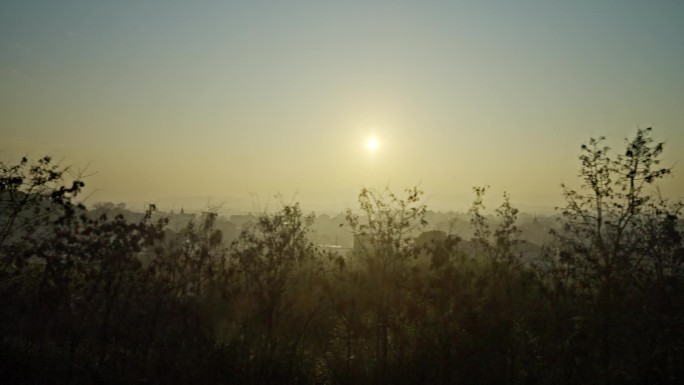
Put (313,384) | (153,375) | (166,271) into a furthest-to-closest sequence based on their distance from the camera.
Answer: (166,271), (313,384), (153,375)

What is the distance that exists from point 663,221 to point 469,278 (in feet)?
14.1

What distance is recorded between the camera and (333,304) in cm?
739

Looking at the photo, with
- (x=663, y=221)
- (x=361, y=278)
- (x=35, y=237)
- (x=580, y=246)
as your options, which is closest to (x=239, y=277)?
(x=361, y=278)

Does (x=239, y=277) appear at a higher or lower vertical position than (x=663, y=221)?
lower

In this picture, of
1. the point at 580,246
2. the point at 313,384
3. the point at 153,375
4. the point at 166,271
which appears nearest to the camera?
the point at 153,375

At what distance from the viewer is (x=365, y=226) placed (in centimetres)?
816

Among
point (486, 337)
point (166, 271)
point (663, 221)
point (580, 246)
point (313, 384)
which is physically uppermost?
point (663, 221)

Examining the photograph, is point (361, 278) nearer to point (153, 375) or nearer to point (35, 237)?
point (153, 375)

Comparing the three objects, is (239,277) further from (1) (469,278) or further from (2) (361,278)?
(1) (469,278)

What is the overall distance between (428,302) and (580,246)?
314 centimetres

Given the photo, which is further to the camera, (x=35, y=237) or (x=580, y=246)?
(x=580, y=246)

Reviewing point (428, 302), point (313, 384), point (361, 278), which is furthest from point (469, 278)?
point (313, 384)

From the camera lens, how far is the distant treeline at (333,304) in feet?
20.8

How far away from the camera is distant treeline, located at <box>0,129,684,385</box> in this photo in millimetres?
6352
